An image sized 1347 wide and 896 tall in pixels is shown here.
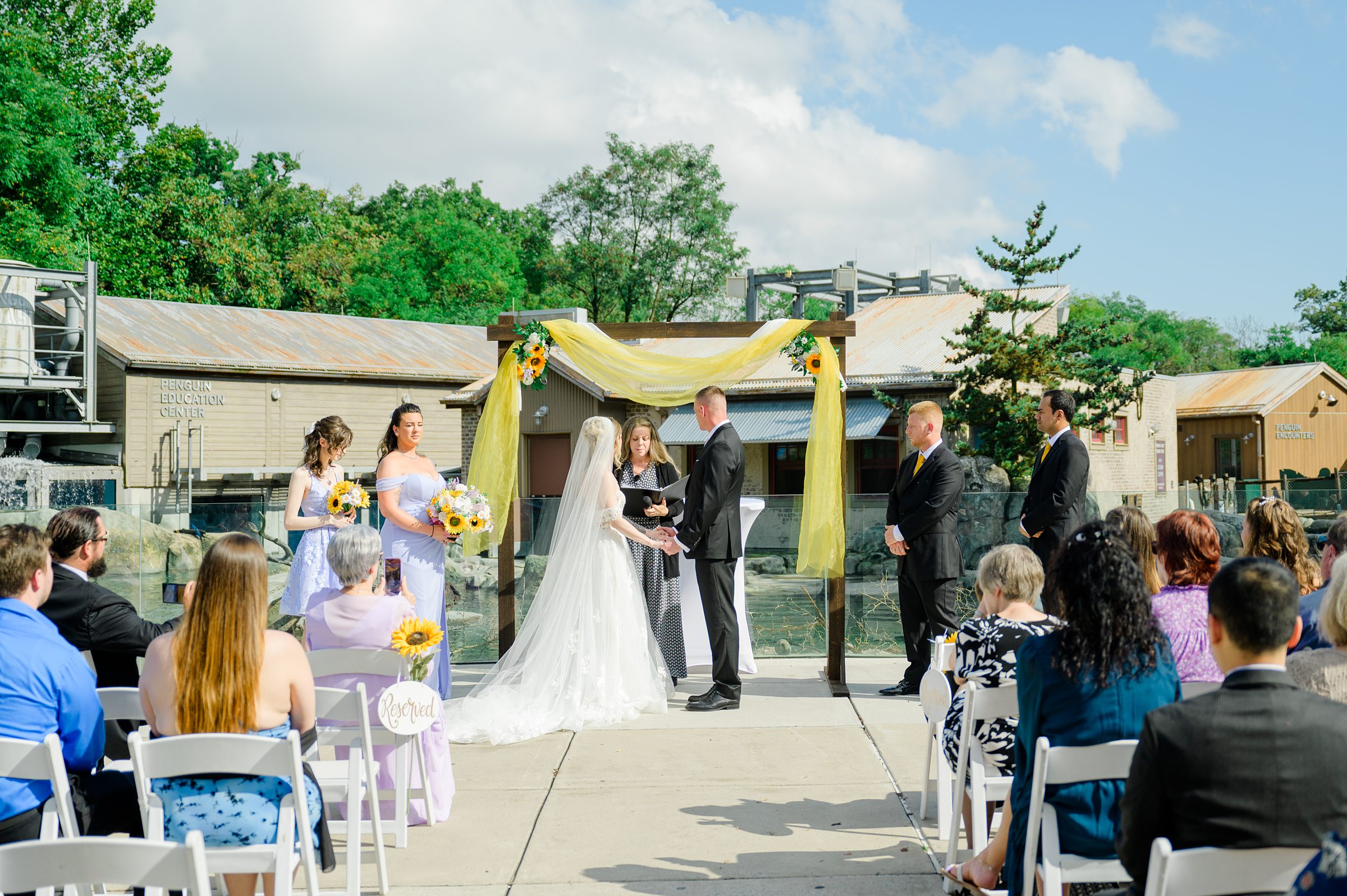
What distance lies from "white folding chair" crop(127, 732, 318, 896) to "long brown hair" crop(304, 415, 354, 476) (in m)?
3.80

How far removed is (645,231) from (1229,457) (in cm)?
Result: 2166

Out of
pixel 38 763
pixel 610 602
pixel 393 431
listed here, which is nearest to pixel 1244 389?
pixel 610 602

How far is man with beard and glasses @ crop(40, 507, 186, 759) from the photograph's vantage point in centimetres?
425

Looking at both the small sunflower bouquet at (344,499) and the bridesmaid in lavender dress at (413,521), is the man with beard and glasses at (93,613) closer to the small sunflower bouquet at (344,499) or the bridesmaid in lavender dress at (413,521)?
the small sunflower bouquet at (344,499)

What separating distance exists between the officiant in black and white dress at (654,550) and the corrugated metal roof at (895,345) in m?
12.8

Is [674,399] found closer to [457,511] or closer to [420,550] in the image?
[457,511]

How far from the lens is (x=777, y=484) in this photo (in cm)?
2448

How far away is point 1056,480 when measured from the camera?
286 inches

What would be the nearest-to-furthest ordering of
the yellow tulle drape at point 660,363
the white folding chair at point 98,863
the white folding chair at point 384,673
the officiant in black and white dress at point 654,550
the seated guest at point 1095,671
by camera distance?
the white folding chair at point 98,863 → the seated guest at point 1095,671 → the white folding chair at point 384,673 → the officiant in black and white dress at point 654,550 → the yellow tulle drape at point 660,363

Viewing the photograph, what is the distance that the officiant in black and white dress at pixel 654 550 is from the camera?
7.90 m

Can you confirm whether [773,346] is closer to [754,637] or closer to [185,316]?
[754,637]

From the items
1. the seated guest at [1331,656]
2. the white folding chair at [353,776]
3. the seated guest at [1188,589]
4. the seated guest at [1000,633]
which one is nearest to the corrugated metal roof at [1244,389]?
the seated guest at [1188,589]

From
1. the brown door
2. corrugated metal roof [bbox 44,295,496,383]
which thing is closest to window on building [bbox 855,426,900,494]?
the brown door

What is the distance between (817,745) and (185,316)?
24135 millimetres
